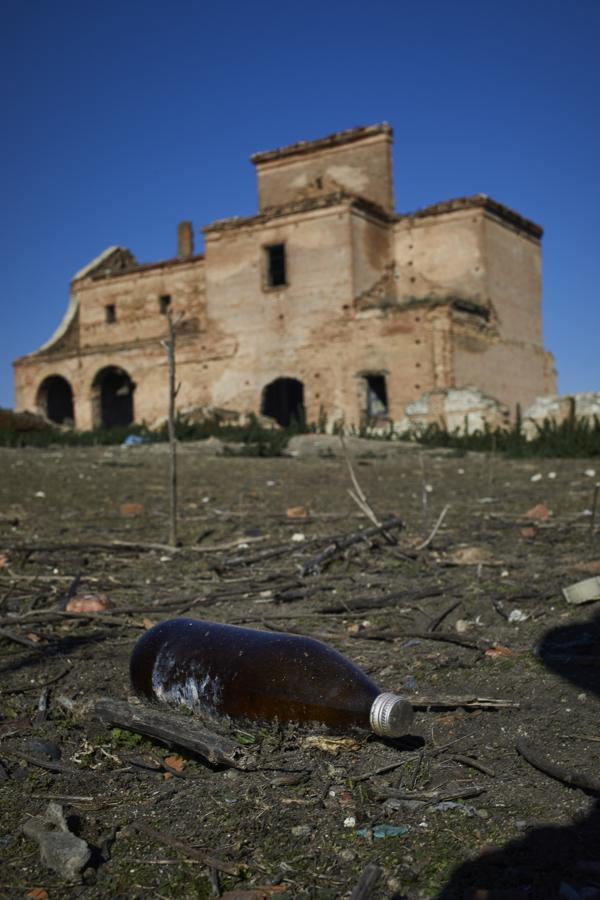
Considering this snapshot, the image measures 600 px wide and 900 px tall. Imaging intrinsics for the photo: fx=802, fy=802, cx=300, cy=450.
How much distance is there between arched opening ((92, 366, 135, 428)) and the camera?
87.9 feet

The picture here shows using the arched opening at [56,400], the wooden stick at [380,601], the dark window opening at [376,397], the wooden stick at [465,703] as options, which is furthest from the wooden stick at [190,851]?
the arched opening at [56,400]

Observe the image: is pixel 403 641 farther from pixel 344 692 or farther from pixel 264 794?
pixel 264 794

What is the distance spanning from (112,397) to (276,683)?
27.0 meters

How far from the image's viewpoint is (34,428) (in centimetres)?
1969

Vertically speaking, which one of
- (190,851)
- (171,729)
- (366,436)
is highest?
(366,436)

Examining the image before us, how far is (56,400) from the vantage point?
28812mm

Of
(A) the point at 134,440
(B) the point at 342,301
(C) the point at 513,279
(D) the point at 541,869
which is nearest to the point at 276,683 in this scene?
(D) the point at 541,869

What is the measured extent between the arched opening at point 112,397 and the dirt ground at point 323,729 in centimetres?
2004

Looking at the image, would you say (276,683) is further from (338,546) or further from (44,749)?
(338,546)

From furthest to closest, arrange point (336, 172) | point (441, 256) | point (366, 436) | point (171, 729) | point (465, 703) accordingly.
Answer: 1. point (336, 172)
2. point (441, 256)
3. point (366, 436)
4. point (465, 703)
5. point (171, 729)

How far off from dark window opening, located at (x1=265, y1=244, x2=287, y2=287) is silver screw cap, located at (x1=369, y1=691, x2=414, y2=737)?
21291 mm

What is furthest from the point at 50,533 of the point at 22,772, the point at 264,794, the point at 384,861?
the point at 384,861

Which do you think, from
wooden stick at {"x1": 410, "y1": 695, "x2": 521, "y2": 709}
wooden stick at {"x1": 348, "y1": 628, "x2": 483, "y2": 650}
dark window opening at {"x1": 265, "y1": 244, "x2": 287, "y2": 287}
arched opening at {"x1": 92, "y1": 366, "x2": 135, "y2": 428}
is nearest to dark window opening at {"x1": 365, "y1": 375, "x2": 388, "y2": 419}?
dark window opening at {"x1": 265, "y1": 244, "x2": 287, "y2": 287}

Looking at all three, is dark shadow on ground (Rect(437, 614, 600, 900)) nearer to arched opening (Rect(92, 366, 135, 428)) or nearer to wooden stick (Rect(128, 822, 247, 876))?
wooden stick (Rect(128, 822, 247, 876))
